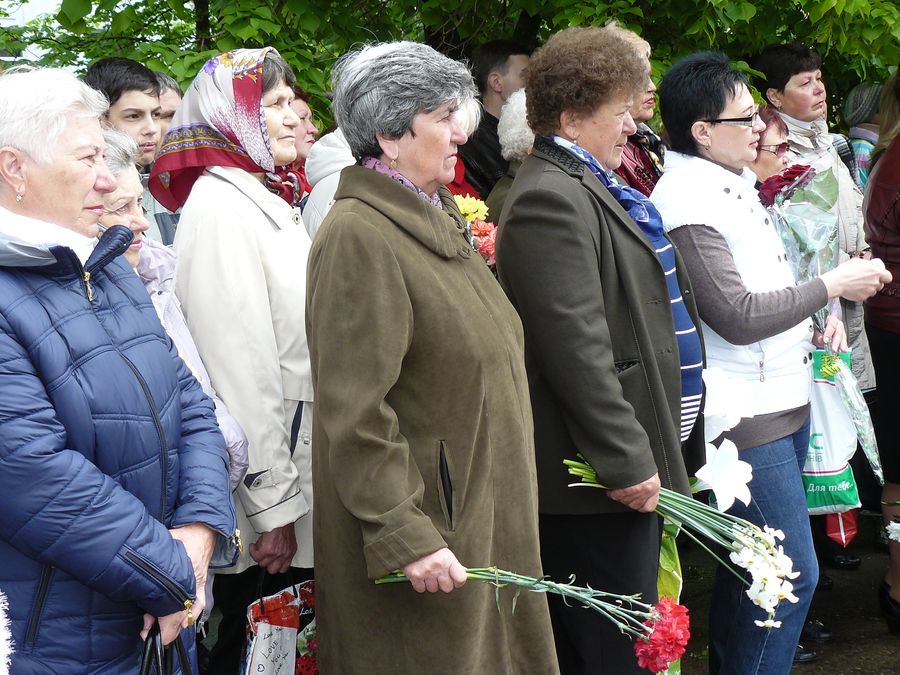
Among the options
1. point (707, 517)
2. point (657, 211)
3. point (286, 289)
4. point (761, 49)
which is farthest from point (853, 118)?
point (286, 289)

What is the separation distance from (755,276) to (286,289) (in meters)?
1.53

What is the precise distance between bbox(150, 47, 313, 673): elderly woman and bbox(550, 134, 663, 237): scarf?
33.2 inches

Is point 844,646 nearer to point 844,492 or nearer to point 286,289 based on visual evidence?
point 844,492

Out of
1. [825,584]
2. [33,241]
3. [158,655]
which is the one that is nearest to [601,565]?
[158,655]

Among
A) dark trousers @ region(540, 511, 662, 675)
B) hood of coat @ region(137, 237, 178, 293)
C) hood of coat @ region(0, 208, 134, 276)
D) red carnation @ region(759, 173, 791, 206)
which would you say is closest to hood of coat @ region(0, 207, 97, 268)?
hood of coat @ region(0, 208, 134, 276)

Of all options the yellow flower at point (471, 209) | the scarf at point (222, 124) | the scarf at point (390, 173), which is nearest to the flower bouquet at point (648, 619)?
the scarf at point (390, 173)

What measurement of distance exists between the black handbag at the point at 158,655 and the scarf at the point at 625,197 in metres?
1.69

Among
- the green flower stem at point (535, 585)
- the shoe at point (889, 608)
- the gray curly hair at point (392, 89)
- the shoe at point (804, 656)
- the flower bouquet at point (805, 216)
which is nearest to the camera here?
the green flower stem at point (535, 585)

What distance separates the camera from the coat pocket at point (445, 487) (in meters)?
2.48

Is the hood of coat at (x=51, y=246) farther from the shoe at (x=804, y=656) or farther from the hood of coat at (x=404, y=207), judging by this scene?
the shoe at (x=804, y=656)

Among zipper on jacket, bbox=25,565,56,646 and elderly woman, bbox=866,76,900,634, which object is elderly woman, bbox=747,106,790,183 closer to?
elderly woman, bbox=866,76,900,634

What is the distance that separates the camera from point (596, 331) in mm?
2814

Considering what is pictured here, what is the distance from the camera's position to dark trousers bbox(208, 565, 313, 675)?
3182mm

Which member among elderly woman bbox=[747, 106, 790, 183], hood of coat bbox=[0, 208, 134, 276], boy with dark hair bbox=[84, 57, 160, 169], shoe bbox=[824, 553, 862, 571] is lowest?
shoe bbox=[824, 553, 862, 571]
